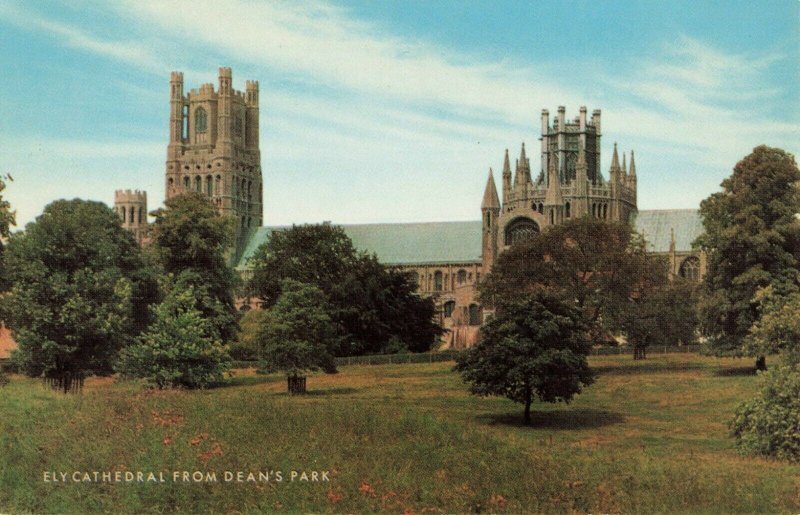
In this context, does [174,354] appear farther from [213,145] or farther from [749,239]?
[213,145]

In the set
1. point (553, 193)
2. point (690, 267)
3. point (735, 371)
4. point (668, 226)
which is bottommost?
point (735, 371)

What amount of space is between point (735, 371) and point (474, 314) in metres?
50.2

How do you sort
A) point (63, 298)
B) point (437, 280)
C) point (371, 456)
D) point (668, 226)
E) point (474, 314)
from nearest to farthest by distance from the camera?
point (371, 456) < point (63, 298) < point (474, 314) < point (668, 226) < point (437, 280)

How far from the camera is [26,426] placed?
30219mm

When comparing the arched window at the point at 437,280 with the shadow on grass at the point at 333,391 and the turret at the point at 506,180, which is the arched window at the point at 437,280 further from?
the shadow on grass at the point at 333,391

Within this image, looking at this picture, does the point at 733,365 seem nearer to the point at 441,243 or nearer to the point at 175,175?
the point at 441,243

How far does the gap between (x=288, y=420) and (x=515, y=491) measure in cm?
795

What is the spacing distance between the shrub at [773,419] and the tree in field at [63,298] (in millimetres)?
22987

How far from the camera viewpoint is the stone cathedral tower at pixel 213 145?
480ft

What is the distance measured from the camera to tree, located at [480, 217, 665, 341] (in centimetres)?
5238

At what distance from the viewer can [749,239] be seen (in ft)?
161

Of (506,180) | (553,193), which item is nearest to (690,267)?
(553,193)

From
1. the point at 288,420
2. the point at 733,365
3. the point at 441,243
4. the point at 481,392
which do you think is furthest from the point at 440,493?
the point at 441,243

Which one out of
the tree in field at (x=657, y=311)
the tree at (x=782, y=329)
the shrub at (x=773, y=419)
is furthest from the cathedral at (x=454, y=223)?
the shrub at (x=773, y=419)
